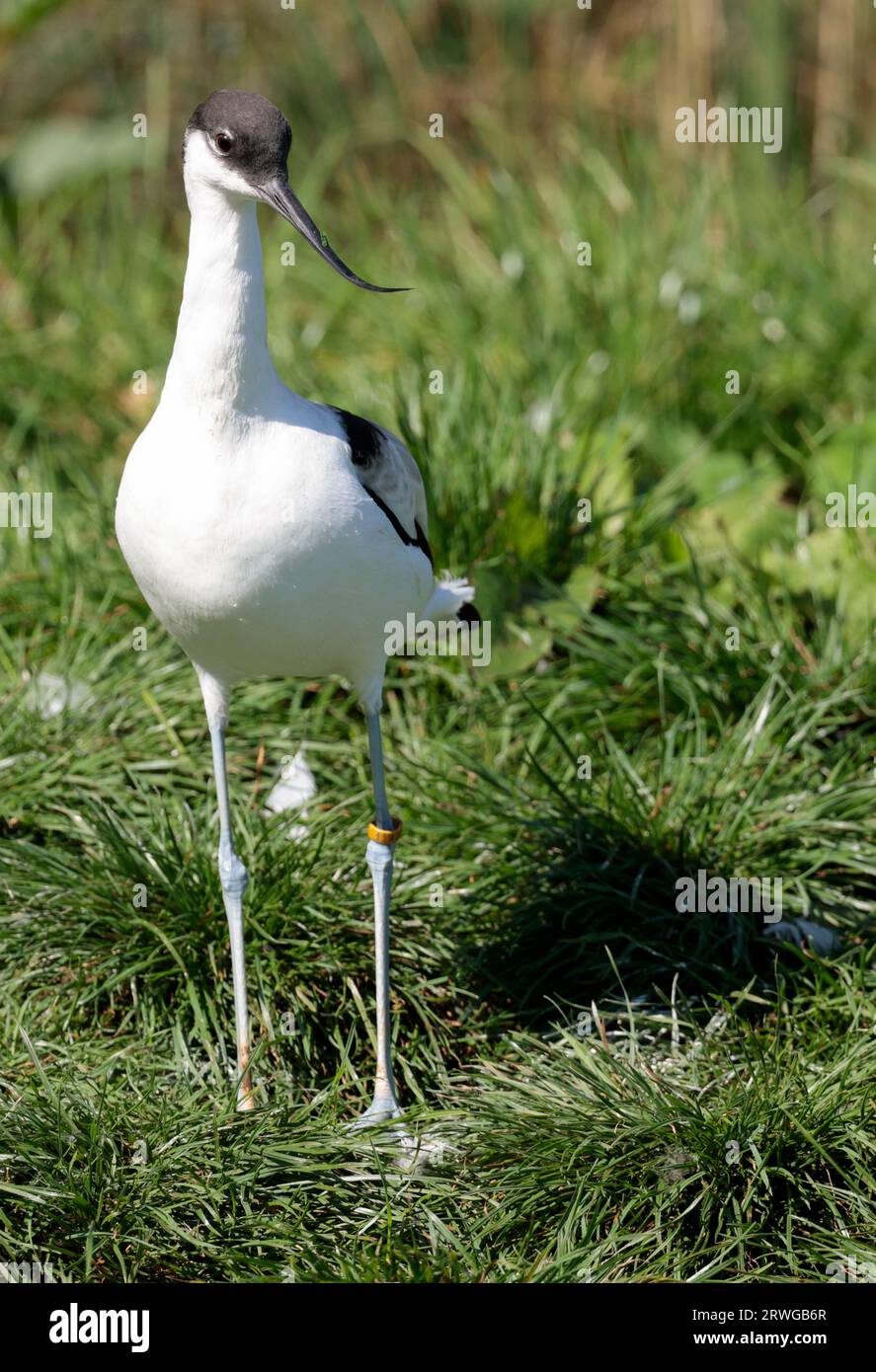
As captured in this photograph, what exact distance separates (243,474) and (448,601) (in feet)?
3.82

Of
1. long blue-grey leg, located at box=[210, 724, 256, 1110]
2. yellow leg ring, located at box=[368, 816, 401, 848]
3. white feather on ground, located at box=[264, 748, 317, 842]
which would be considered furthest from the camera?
white feather on ground, located at box=[264, 748, 317, 842]

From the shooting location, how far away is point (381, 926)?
3.97m

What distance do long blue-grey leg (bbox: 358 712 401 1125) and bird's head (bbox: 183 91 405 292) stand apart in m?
1.27

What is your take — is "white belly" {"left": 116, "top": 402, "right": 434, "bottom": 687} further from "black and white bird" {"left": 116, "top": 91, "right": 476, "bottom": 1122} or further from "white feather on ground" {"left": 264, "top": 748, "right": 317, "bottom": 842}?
"white feather on ground" {"left": 264, "top": 748, "right": 317, "bottom": 842}

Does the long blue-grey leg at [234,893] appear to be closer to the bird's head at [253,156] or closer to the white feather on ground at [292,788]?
the white feather on ground at [292,788]

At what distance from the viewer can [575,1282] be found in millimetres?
3391

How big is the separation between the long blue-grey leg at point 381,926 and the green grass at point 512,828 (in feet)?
0.38

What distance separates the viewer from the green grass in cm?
355

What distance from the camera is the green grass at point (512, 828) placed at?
3547mm

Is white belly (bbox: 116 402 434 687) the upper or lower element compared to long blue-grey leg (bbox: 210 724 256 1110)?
upper

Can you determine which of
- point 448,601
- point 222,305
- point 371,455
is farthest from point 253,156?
point 448,601

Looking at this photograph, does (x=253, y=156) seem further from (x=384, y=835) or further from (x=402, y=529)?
(x=384, y=835)

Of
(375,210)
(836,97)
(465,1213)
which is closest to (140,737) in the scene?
(465,1213)

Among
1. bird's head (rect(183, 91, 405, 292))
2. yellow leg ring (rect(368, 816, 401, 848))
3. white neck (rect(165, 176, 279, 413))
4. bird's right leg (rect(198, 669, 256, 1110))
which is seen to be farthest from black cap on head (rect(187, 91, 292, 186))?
yellow leg ring (rect(368, 816, 401, 848))
